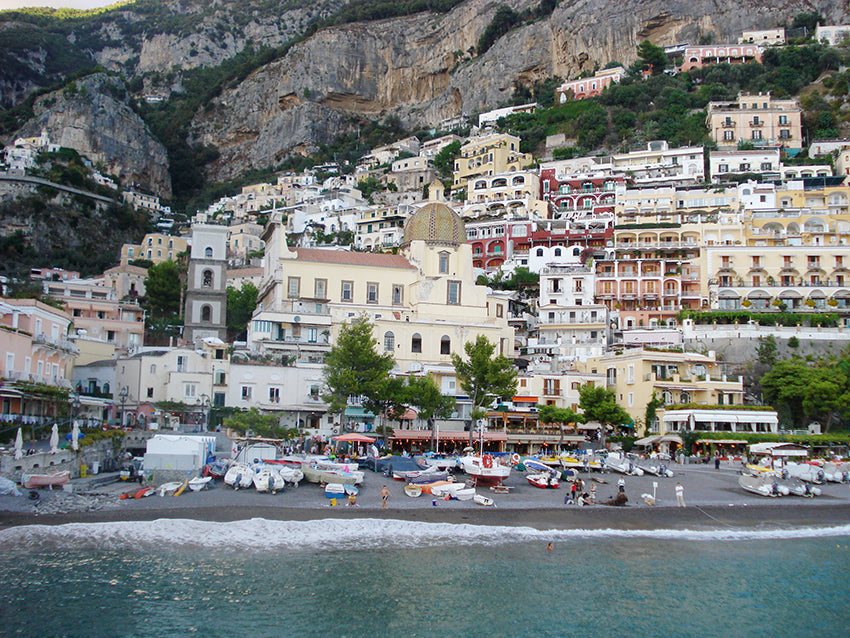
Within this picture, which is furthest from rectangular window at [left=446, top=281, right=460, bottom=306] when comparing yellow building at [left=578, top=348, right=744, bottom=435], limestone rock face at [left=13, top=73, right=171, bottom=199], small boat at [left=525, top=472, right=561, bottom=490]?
limestone rock face at [left=13, top=73, right=171, bottom=199]

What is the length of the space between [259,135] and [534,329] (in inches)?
4097

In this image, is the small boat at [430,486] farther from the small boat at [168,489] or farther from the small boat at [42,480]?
the small boat at [42,480]

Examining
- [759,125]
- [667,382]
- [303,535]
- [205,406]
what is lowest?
[303,535]

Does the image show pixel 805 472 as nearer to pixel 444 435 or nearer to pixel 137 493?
pixel 444 435

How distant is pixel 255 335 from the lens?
59.7 metres

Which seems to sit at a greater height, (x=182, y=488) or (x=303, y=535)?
(x=182, y=488)

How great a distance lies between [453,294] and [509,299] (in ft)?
51.6

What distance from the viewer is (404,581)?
26.2 metres

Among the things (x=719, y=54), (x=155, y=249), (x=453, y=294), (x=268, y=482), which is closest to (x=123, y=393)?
(x=268, y=482)

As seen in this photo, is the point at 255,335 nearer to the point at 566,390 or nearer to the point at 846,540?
the point at 566,390

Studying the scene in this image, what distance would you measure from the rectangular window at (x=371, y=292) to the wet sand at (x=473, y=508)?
24530 mm

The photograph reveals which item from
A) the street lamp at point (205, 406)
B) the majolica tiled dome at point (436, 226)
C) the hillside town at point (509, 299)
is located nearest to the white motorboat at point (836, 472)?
the hillside town at point (509, 299)

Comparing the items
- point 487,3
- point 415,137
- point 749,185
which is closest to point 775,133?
point 749,185

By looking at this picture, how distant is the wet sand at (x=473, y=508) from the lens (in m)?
32.7
